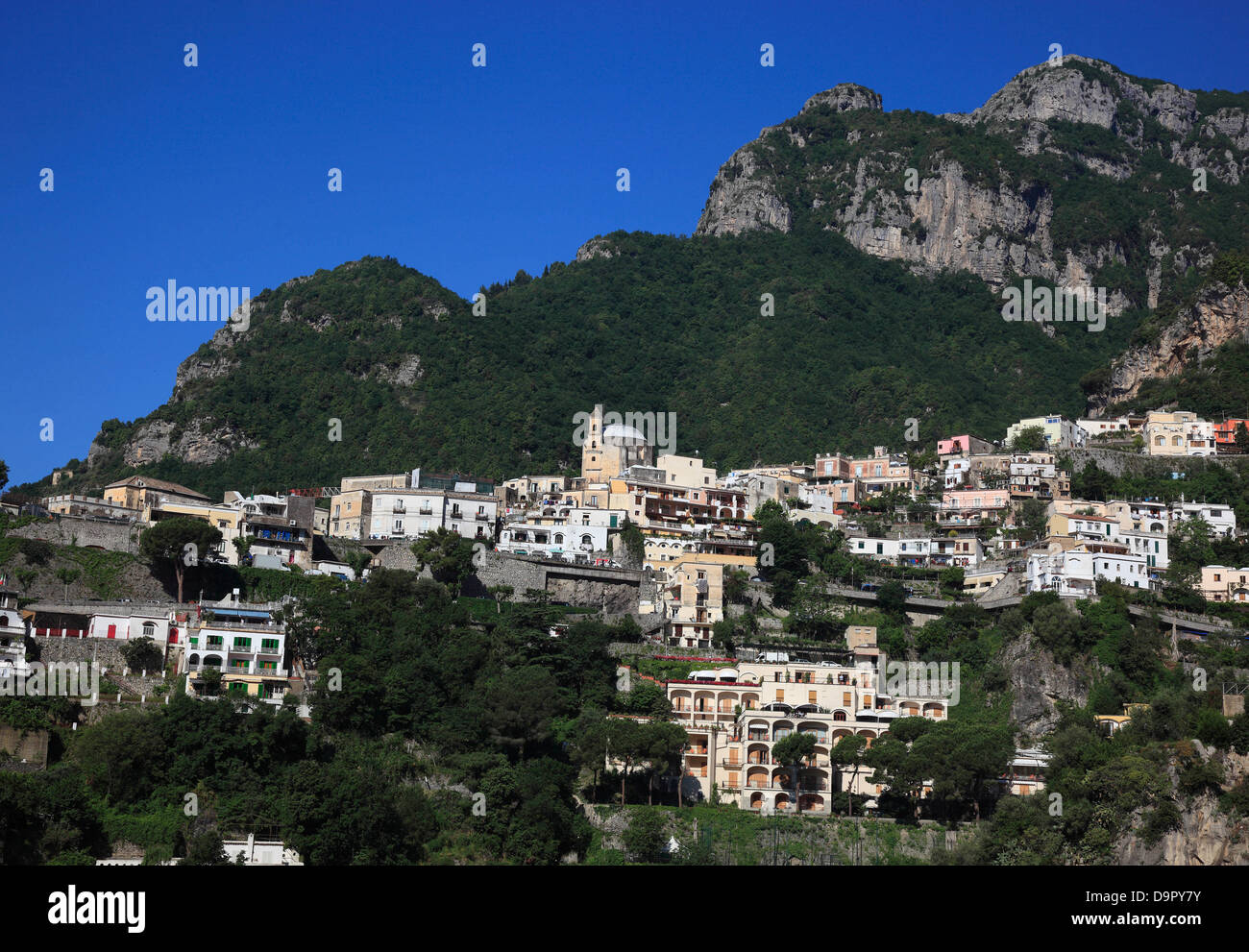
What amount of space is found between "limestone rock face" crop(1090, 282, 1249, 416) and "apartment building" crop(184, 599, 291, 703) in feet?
239

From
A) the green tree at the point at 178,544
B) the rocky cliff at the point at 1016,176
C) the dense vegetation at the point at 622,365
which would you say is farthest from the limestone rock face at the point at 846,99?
the green tree at the point at 178,544

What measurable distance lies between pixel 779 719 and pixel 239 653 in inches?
781

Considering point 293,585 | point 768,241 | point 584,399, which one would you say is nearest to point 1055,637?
point 293,585

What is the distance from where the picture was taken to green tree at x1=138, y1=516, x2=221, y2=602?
57.8 m

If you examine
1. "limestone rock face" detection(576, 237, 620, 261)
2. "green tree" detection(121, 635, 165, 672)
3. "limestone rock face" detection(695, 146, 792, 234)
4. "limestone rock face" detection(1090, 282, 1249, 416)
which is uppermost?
"limestone rock face" detection(695, 146, 792, 234)

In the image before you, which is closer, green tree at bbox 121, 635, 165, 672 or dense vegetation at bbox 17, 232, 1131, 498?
green tree at bbox 121, 635, 165, 672

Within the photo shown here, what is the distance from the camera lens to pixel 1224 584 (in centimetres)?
6856

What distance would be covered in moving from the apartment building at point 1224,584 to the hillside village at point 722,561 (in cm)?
9

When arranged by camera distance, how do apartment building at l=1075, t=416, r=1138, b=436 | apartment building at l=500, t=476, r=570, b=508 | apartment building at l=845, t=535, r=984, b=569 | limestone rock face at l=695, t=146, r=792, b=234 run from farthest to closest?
limestone rock face at l=695, t=146, r=792, b=234 → apartment building at l=1075, t=416, r=1138, b=436 → apartment building at l=500, t=476, r=570, b=508 → apartment building at l=845, t=535, r=984, b=569

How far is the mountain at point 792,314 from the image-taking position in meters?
109

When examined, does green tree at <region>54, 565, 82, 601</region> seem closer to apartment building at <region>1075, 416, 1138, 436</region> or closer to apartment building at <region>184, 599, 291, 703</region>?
apartment building at <region>184, 599, 291, 703</region>

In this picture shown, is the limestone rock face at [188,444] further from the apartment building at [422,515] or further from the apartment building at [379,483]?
the apartment building at [422,515]

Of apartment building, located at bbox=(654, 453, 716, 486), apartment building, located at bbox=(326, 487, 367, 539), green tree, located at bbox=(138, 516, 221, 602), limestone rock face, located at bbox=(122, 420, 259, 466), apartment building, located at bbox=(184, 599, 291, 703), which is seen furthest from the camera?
limestone rock face, located at bbox=(122, 420, 259, 466)

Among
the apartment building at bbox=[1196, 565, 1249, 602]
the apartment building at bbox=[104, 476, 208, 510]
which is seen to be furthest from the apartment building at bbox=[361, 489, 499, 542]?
the apartment building at bbox=[1196, 565, 1249, 602]
